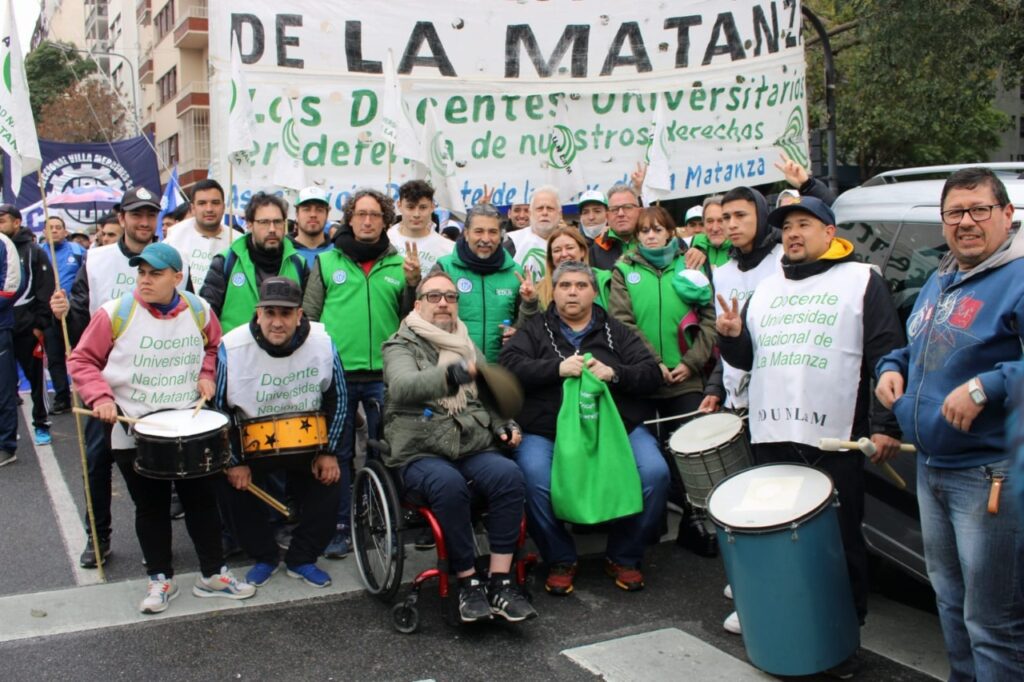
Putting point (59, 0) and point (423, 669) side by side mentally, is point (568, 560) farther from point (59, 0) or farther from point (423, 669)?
point (59, 0)

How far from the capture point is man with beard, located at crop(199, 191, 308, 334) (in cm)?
588

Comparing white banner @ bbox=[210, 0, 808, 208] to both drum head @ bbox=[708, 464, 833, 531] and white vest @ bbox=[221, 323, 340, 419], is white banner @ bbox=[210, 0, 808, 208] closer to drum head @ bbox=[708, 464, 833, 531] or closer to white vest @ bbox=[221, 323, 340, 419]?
white vest @ bbox=[221, 323, 340, 419]

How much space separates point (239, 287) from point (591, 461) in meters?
2.37

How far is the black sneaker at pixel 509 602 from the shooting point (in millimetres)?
4504

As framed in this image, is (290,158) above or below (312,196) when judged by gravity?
above

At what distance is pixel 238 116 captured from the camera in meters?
6.50

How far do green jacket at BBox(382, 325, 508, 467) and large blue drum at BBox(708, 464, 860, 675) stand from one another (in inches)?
54.2

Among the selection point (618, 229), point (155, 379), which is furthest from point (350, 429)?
point (618, 229)

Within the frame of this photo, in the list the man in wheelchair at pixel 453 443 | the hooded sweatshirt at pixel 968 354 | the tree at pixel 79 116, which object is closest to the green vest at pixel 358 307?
the man in wheelchair at pixel 453 443

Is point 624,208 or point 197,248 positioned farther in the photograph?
point 197,248

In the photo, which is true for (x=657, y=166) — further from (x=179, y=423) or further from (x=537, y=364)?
(x=179, y=423)

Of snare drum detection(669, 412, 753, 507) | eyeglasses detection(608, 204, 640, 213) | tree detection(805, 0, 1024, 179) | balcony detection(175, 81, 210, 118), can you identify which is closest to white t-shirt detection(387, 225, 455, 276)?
eyeglasses detection(608, 204, 640, 213)

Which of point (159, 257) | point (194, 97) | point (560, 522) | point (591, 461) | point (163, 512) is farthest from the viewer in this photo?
point (194, 97)

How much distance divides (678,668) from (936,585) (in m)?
1.16
